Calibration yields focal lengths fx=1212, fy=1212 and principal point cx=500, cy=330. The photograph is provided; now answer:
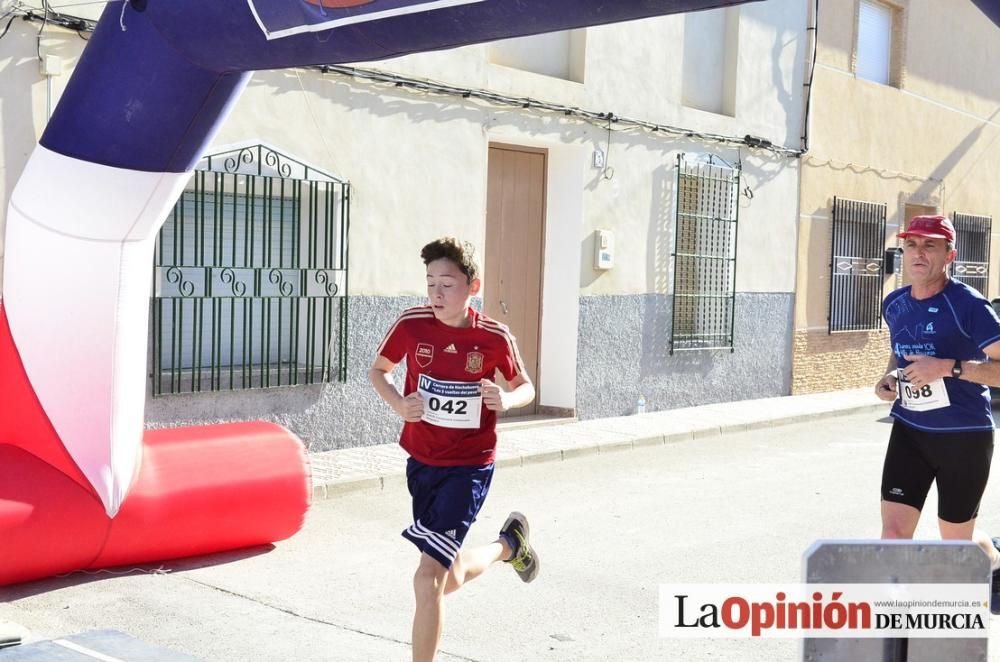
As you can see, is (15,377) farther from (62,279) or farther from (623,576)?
(623,576)

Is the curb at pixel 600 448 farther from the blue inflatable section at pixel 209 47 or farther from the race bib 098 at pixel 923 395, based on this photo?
the race bib 098 at pixel 923 395

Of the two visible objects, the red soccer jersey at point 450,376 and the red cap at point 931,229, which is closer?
the red soccer jersey at point 450,376

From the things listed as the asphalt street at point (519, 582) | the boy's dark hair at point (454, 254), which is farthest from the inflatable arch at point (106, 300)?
the boy's dark hair at point (454, 254)

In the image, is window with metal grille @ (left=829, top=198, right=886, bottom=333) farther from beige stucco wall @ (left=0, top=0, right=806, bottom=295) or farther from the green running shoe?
the green running shoe

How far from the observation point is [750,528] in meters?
8.10

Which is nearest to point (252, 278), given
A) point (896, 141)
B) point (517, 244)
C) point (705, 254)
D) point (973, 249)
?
point (517, 244)

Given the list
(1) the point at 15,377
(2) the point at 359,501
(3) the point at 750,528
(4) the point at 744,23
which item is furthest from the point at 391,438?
(4) the point at 744,23

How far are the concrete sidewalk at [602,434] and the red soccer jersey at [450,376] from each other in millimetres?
4002

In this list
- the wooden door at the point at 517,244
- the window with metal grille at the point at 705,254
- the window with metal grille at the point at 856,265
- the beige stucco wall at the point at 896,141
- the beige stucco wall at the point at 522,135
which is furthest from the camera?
the window with metal grille at the point at 856,265

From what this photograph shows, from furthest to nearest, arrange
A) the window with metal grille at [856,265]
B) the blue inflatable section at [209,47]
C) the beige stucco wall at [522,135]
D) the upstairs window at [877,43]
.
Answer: the upstairs window at [877,43], the window with metal grille at [856,265], the beige stucco wall at [522,135], the blue inflatable section at [209,47]

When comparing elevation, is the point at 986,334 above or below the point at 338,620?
above

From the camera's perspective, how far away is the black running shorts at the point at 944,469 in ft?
18.2

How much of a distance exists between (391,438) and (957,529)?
6.22 metres

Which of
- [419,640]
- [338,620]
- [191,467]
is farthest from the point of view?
[191,467]
